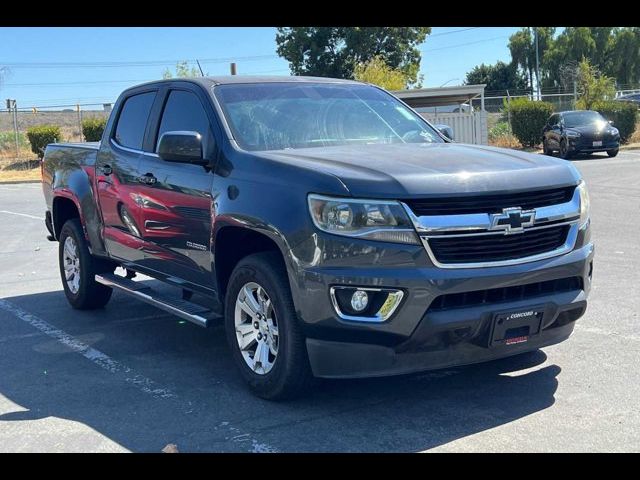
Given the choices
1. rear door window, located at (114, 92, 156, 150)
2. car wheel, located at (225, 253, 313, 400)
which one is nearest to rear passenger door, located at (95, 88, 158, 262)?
rear door window, located at (114, 92, 156, 150)

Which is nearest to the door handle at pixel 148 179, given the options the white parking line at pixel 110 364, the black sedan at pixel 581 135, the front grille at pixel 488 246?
the white parking line at pixel 110 364

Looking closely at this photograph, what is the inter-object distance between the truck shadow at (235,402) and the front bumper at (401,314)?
1.12ft

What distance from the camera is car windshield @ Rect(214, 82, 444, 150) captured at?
523 centimetres

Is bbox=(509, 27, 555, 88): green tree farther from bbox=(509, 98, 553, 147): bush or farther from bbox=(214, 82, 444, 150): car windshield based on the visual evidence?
bbox=(214, 82, 444, 150): car windshield

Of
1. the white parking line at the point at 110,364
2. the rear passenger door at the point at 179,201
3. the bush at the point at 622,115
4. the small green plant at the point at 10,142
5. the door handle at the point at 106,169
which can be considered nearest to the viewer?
the white parking line at the point at 110,364

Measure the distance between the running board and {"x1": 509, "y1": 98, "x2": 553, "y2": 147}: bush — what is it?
26062 millimetres

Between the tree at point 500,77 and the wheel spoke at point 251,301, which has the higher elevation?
the tree at point 500,77

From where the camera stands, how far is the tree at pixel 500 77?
79.9m

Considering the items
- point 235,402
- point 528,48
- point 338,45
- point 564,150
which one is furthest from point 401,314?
point 528,48

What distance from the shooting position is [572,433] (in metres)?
4.04

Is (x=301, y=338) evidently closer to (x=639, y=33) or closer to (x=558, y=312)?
(x=558, y=312)

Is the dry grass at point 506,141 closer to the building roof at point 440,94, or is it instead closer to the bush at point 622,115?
the bush at point 622,115
